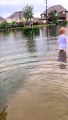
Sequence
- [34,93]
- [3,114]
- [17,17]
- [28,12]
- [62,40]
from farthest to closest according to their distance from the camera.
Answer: [17,17]
[28,12]
[62,40]
[34,93]
[3,114]

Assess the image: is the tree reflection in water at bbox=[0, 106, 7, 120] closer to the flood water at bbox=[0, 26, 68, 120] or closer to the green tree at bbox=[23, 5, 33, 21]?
the flood water at bbox=[0, 26, 68, 120]

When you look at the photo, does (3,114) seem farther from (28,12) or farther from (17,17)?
(17,17)

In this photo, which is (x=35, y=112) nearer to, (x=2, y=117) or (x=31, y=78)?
(x=2, y=117)

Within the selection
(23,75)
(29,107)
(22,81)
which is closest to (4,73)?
(23,75)

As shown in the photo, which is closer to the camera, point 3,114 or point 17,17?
point 3,114

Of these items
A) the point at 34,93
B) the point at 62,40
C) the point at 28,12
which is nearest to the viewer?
the point at 34,93

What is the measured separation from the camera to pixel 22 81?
9.61 meters

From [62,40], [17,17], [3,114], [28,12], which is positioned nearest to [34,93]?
[3,114]

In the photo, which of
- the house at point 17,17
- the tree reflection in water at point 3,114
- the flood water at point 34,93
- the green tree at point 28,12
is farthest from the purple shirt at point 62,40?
the house at point 17,17

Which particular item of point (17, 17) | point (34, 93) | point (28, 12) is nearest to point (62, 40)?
point (34, 93)

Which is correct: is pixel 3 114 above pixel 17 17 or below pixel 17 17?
above

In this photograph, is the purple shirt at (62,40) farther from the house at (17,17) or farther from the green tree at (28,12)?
the house at (17,17)

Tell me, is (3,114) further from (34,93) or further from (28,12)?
(28,12)

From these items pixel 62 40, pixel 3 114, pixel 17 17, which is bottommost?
pixel 17 17
